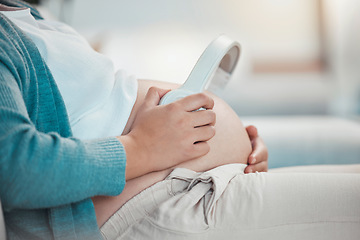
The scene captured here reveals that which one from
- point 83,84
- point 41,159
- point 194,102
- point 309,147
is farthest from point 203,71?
point 309,147

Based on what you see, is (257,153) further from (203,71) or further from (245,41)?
(245,41)

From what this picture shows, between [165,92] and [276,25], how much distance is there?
86.0 inches

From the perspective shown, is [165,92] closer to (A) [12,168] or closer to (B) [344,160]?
(A) [12,168]

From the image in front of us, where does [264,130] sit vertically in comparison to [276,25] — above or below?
below

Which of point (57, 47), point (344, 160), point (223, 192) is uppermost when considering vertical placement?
point (57, 47)

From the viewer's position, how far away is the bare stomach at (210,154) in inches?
22.7

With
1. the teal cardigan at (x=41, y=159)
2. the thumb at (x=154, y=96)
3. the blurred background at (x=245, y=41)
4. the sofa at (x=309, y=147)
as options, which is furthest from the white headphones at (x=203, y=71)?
the blurred background at (x=245, y=41)

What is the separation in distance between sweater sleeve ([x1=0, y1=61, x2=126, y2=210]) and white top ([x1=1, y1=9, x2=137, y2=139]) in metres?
0.13

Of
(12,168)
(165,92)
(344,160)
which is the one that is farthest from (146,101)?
(344,160)

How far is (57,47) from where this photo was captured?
66 centimetres

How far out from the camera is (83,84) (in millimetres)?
647

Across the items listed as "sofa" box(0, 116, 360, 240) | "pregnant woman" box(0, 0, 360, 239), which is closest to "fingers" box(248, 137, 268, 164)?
"pregnant woman" box(0, 0, 360, 239)

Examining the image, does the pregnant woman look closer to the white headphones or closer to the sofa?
the white headphones

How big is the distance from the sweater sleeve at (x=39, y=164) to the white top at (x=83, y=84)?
0.43 ft
